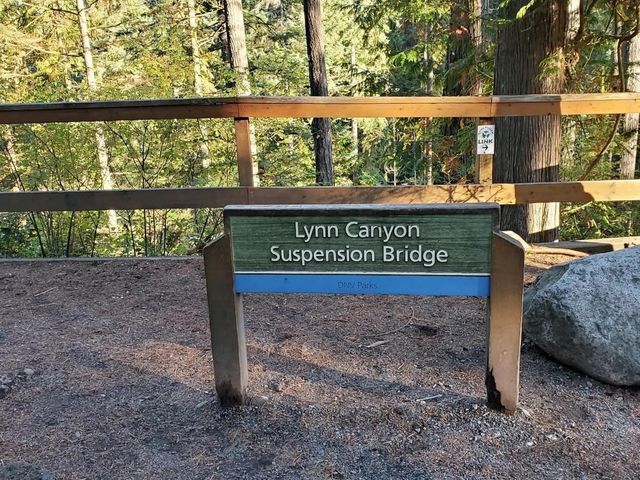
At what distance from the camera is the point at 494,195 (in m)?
4.97

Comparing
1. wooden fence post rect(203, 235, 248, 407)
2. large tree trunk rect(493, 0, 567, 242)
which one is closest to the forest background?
large tree trunk rect(493, 0, 567, 242)

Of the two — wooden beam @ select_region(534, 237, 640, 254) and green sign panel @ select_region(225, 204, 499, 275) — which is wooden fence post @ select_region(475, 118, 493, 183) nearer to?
wooden beam @ select_region(534, 237, 640, 254)

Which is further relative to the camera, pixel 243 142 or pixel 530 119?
pixel 530 119

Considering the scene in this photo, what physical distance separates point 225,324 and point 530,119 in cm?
422

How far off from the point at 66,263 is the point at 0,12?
15.2 metres

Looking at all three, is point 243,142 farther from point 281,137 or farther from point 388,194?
point 281,137

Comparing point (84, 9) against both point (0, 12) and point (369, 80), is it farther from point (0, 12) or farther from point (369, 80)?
point (369, 80)

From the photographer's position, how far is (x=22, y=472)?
2.44m

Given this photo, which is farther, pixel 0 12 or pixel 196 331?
pixel 0 12

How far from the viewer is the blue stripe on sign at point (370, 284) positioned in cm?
268

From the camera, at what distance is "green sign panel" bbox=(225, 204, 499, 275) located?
2650mm

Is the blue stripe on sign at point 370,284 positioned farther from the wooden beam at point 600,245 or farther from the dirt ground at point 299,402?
the wooden beam at point 600,245

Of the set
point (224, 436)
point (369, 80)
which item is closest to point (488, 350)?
point (224, 436)

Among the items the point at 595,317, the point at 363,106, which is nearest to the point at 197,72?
the point at 363,106
